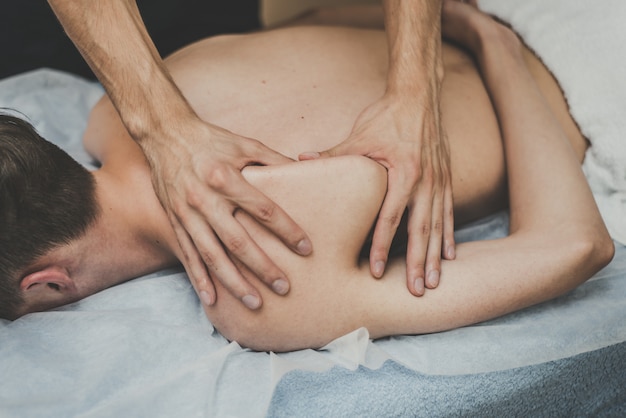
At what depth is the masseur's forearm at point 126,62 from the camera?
0.94 meters

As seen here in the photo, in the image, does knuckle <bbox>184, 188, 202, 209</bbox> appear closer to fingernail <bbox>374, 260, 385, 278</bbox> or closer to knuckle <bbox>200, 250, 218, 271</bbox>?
knuckle <bbox>200, 250, 218, 271</bbox>

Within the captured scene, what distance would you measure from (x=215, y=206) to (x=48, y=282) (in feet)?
1.12

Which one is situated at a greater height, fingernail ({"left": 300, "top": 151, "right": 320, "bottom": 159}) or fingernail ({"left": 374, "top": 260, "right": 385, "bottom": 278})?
fingernail ({"left": 300, "top": 151, "right": 320, "bottom": 159})

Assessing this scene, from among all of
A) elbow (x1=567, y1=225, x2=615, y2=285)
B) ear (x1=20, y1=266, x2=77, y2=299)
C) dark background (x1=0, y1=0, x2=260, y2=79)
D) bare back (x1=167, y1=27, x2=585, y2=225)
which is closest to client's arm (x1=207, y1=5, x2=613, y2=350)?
elbow (x1=567, y1=225, x2=615, y2=285)

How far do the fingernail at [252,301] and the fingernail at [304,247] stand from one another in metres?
0.09

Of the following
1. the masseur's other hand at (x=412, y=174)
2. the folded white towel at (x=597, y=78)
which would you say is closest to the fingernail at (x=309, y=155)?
the masseur's other hand at (x=412, y=174)

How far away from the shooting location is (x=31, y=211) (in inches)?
38.4

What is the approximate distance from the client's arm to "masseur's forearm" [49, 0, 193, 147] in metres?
0.19

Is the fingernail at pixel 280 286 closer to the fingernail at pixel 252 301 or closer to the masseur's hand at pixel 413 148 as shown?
the fingernail at pixel 252 301

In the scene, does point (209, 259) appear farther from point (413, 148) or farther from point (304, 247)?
point (413, 148)

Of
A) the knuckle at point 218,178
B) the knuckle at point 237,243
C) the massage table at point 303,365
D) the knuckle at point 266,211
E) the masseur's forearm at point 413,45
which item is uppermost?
the masseur's forearm at point 413,45

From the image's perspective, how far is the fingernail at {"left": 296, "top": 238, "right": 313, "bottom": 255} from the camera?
2.89 ft

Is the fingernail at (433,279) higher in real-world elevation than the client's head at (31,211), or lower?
lower

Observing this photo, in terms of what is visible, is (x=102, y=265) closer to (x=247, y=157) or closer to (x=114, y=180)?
(x=114, y=180)
